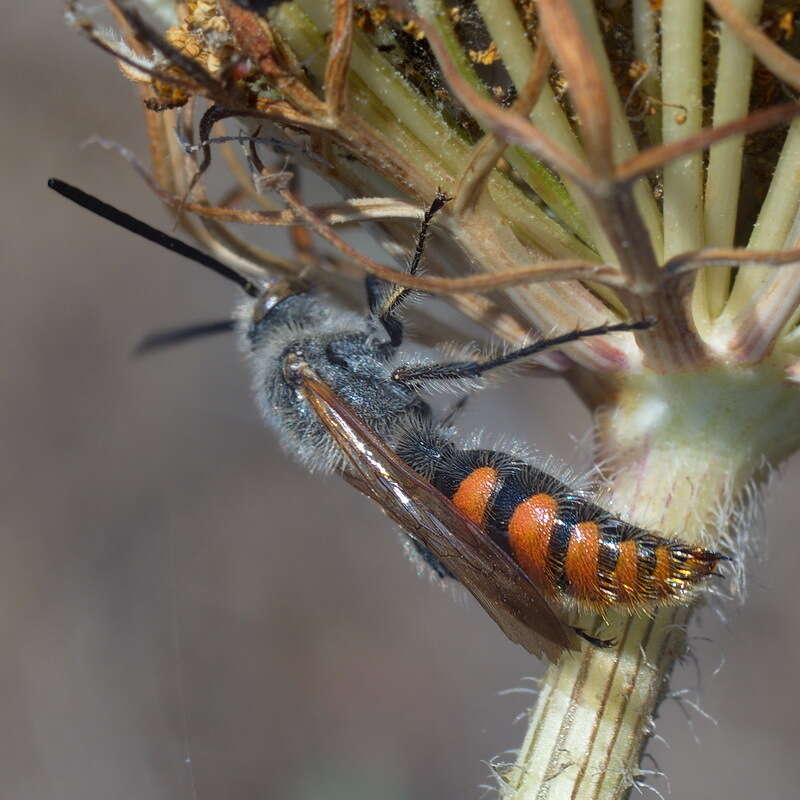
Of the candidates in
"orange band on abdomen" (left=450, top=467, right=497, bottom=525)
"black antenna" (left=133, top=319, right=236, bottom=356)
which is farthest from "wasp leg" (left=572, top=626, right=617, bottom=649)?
"black antenna" (left=133, top=319, right=236, bottom=356)

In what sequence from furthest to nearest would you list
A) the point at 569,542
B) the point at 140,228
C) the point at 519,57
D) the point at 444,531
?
the point at 140,228 < the point at 444,531 < the point at 569,542 < the point at 519,57

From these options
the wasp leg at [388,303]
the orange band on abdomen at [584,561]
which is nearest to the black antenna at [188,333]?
the wasp leg at [388,303]

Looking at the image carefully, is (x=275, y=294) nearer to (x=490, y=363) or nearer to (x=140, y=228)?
(x=140, y=228)

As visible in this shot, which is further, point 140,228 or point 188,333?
point 188,333

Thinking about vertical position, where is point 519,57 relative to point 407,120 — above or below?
above

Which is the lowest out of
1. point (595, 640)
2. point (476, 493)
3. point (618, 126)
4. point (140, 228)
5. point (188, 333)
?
point (595, 640)

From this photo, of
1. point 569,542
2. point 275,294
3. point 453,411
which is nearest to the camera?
point 569,542

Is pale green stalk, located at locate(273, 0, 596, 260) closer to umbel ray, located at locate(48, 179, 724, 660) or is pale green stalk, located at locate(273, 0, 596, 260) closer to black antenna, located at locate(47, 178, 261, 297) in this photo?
umbel ray, located at locate(48, 179, 724, 660)

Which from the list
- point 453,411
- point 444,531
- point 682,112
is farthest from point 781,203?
point 453,411
